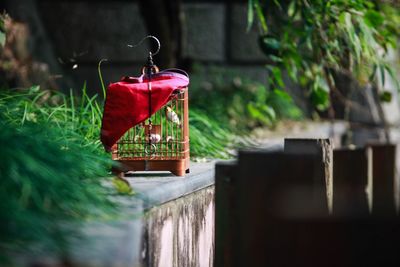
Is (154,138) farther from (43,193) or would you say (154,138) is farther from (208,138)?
(208,138)

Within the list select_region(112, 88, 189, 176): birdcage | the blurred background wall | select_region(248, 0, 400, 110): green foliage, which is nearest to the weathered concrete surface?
select_region(112, 88, 189, 176): birdcage

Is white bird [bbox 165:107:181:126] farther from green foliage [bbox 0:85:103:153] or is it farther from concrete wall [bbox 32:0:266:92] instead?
concrete wall [bbox 32:0:266:92]

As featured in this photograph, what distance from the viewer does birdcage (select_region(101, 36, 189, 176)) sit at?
3.58 m

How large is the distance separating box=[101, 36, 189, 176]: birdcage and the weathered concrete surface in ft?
0.58

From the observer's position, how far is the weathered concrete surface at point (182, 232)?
3193 millimetres

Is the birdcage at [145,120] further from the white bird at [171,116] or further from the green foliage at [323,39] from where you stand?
the green foliage at [323,39]

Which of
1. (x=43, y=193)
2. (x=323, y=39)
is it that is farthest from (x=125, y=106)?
(x=323, y=39)

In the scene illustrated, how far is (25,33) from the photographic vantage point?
7457mm

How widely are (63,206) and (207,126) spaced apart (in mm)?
2719

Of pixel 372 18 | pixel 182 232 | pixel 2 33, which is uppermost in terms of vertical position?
pixel 372 18

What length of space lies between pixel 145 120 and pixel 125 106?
210 mm

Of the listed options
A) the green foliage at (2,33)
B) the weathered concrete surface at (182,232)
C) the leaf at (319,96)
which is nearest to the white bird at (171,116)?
the weathered concrete surface at (182,232)

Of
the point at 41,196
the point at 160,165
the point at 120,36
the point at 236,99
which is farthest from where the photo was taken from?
the point at 120,36

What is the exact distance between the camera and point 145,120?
3768 mm
